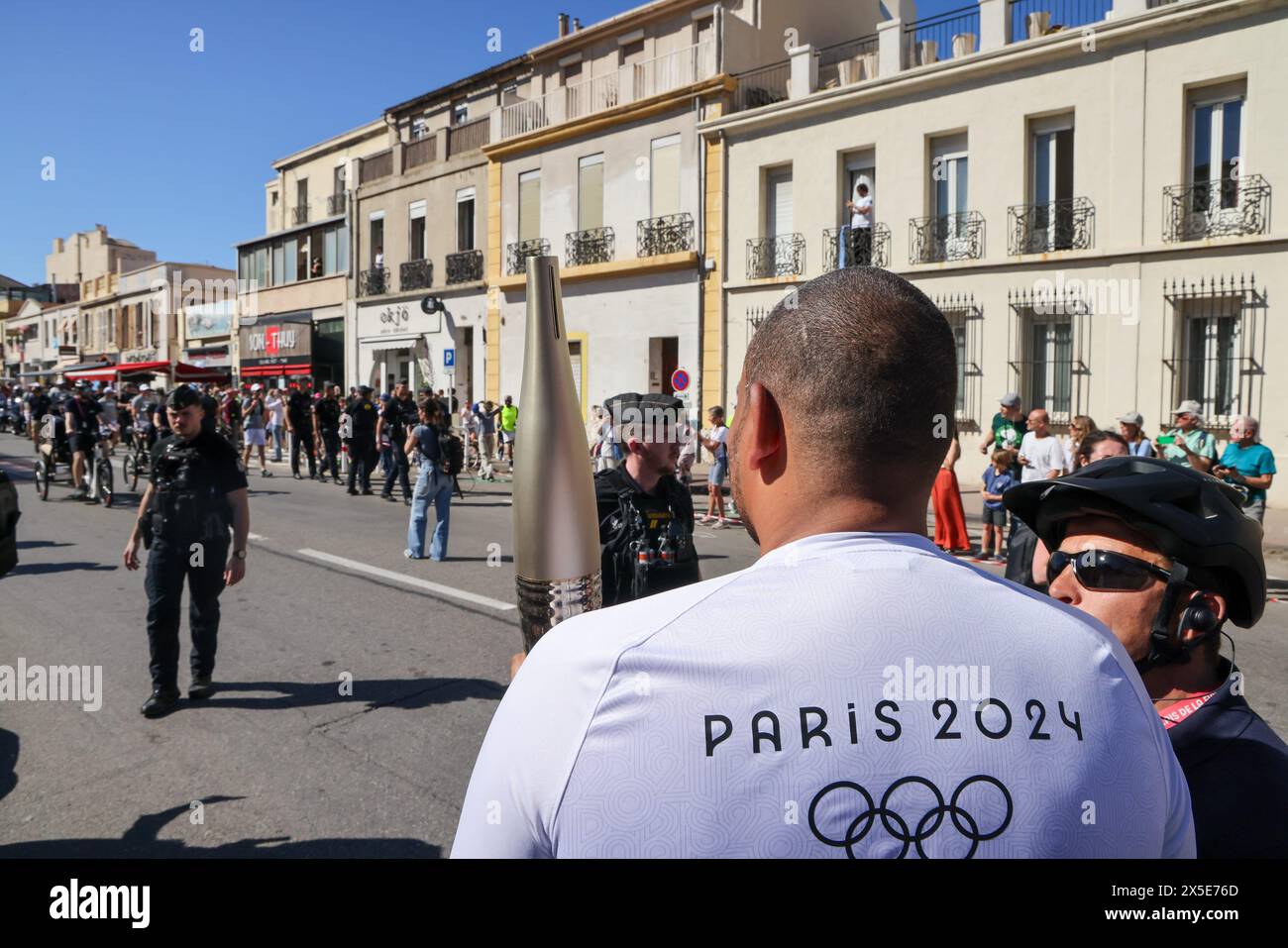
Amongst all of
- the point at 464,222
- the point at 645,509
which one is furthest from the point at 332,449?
the point at 645,509

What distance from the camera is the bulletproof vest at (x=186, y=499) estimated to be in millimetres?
5418

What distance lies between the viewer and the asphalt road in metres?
3.88

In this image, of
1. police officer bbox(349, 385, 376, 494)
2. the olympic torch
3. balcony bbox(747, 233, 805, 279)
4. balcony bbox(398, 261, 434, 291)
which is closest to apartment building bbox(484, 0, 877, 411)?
balcony bbox(747, 233, 805, 279)

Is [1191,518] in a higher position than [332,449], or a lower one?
higher

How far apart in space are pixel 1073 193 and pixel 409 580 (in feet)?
45.5

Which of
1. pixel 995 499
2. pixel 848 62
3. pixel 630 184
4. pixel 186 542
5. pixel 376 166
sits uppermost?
pixel 376 166

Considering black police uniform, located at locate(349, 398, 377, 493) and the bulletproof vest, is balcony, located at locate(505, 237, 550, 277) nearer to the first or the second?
black police uniform, located at locate(349, 398, 377, 493)

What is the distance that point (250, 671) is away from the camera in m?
6.00

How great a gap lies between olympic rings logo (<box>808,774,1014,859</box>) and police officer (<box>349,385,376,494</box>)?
53.3ft

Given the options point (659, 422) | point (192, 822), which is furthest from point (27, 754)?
point (659, 422)

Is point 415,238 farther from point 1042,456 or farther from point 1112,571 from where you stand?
point 1112,571

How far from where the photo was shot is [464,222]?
28.2m

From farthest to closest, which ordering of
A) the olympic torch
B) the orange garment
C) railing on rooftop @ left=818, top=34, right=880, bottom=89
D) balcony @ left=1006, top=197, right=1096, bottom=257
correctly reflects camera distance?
railing on rooftop @ left=818, top=34, right=880, bottom=89 < balcony @ left=1006, top=197, right=1096, bottom=257 < the orange garment < the olympic torch
